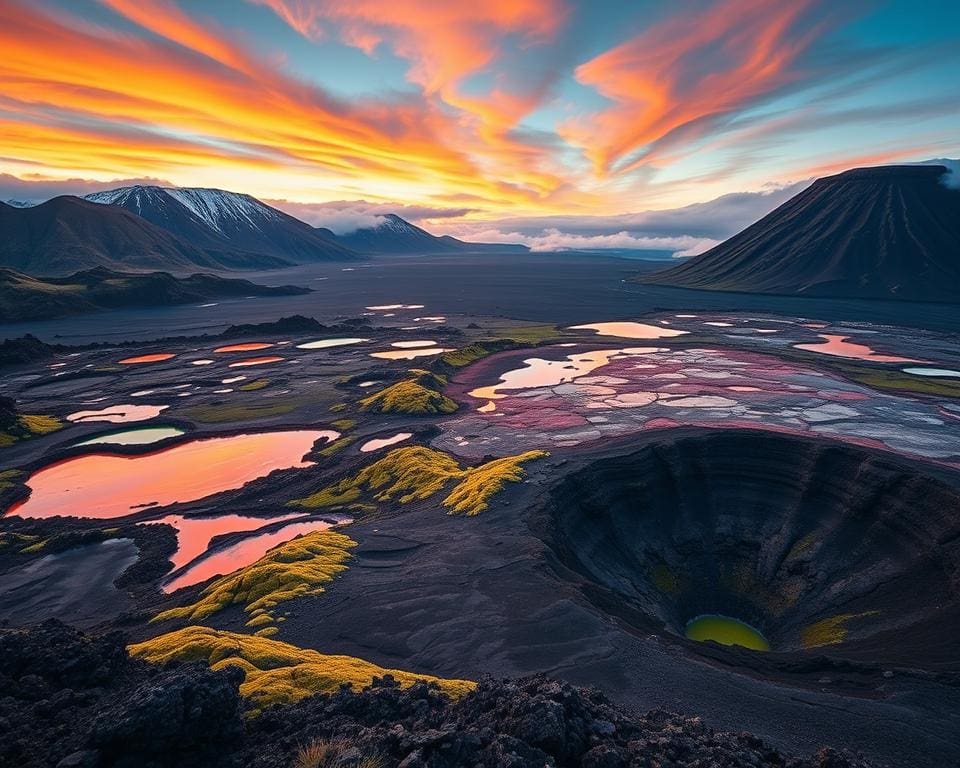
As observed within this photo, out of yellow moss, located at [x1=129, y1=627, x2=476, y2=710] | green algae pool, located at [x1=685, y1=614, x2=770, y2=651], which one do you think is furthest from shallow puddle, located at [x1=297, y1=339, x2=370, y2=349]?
yellow moss, located at [x1=129, y1=627, x2=476, y2=710]

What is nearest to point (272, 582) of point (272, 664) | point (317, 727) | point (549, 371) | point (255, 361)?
point (272, 664)

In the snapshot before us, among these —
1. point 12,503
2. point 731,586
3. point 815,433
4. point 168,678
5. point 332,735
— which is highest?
point 168,678

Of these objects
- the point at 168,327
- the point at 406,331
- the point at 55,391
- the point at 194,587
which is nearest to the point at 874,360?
the point at 406,331

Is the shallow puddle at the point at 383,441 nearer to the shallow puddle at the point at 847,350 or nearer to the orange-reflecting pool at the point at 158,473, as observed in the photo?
the orange-reflecting pool at the point at 158,473

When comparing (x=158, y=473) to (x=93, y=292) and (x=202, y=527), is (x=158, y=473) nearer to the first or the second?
(x=202, y=527)

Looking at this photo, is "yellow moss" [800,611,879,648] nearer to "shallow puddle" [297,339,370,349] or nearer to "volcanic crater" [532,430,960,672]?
"volcanic crater" [532,430,960,672]

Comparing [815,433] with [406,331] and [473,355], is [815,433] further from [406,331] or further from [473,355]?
[406,331]
